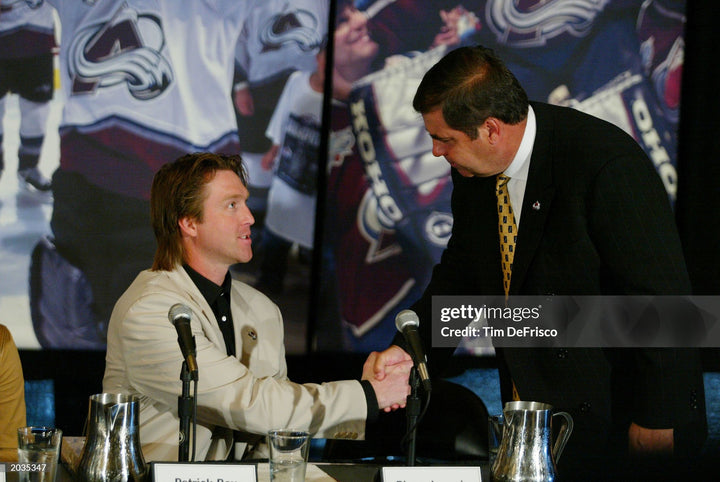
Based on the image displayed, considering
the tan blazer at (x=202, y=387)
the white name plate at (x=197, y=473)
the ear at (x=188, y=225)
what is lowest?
the white name plate at (x=197, y=473)

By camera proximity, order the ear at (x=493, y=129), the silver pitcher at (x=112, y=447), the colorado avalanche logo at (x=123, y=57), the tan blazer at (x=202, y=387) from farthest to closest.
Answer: the colorado avalanche logo at (x=123, y=57) < the ear at (x=493, y=129) < the tan blazer at (x=202, y=387) < the silver pitcher at (x=112, y=447)

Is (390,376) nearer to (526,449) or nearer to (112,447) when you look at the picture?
(526,449)

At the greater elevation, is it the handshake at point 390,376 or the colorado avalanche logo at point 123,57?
the colorado avalanche logo at point 123,57

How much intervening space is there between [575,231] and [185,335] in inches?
45.6

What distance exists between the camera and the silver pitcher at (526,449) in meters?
1.53

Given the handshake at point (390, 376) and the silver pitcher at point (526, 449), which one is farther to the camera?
the handshake at point (390, 376)

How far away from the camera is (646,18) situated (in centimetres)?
Answer: 347

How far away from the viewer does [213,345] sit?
89.7 inches

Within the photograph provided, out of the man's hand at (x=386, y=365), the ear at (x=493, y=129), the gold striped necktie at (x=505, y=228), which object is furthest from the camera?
the gold striped necktie at (x=505, y=228)

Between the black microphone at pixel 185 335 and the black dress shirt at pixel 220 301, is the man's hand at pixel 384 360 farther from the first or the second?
the black microphone at pixel 185 335

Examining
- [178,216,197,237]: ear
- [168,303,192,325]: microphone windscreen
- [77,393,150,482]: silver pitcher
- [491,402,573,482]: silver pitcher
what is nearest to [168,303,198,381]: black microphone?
[168,303,192,325]: microphone windscreen

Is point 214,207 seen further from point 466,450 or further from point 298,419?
point 466,450

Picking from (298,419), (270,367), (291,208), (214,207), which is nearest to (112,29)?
(291,208)

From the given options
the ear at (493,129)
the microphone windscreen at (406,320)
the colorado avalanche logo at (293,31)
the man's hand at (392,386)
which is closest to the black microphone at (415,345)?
the microphone windscreen at (406,320)
